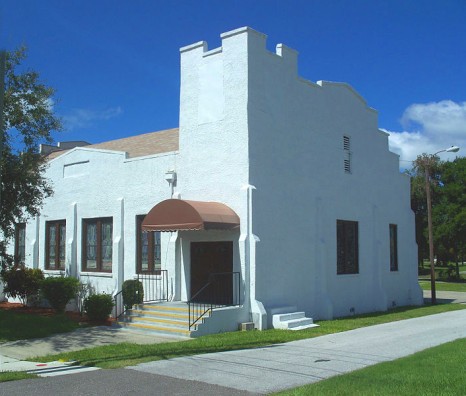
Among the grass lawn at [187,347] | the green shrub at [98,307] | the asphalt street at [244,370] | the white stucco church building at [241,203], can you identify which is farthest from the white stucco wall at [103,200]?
the asphalt street at [244,370]

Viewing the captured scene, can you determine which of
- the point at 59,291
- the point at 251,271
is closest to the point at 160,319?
the point at 251,271

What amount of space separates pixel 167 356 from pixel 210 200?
6.09 m

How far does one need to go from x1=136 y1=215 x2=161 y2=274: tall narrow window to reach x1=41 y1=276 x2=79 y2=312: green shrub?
8.57 ft

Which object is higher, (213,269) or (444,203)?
(444,203)

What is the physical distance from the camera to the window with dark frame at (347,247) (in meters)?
19.8

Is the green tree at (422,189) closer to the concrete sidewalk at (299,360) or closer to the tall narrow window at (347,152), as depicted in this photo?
the tall narrow window at (347,152)

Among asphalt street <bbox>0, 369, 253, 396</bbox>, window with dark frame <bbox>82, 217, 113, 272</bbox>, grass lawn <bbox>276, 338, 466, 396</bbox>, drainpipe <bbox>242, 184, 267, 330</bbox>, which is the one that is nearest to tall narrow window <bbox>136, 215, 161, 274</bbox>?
window with dark frame <bbox>82, 217, 113, 272</bbox>

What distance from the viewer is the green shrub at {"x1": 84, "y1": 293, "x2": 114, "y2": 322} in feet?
54.4

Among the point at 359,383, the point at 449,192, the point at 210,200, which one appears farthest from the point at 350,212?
the point at 449,192

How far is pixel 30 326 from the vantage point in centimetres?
1565

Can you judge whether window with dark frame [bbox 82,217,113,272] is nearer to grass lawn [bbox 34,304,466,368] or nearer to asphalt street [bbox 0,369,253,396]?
grass lawn [bbox 34,304,466,368]

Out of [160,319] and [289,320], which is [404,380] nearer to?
[289,320]

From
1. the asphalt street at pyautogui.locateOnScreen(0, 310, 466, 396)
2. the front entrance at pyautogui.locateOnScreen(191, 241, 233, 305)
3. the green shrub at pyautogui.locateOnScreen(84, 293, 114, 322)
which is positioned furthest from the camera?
the green shrub at pyautogui.locateOnScreen(84, 293, 114, 322)

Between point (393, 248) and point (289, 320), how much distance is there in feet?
31.0
